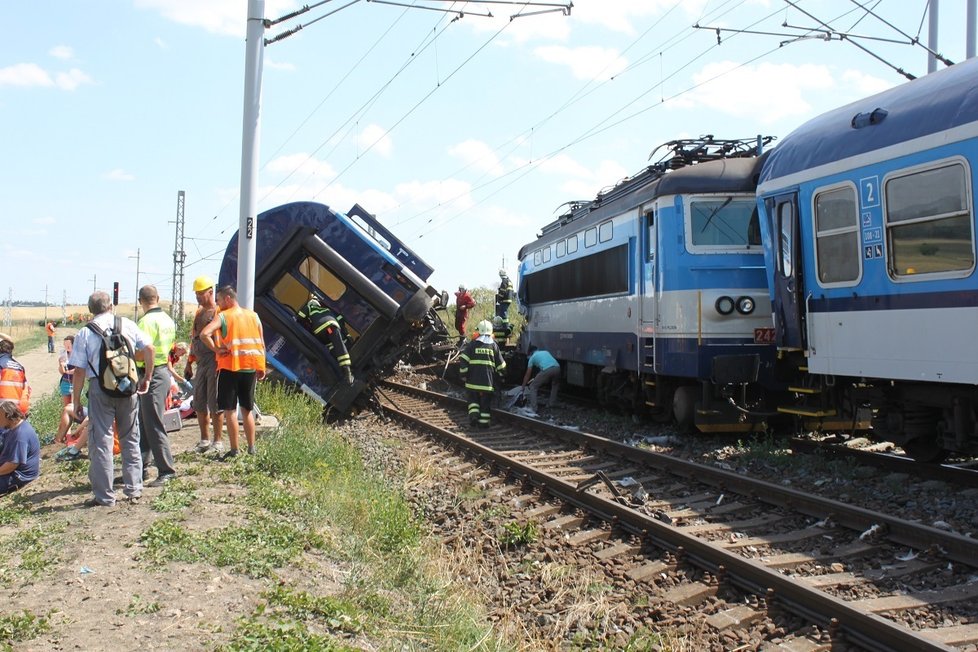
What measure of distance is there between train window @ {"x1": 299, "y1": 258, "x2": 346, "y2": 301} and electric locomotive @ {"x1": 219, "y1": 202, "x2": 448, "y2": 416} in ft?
0.05

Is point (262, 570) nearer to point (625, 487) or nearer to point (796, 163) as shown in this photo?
point (625, 487)

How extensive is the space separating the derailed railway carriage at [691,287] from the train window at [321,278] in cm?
430

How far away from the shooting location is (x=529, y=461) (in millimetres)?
9586

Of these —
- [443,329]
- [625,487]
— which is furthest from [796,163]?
[443,329]

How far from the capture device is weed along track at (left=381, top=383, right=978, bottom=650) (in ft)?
15.3

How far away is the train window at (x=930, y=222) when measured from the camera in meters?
6.44

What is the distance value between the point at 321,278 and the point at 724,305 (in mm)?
6413

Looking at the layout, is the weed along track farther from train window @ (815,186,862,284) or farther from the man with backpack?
the man with backpack

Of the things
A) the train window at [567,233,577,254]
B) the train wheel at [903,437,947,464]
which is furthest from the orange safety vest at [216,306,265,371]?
the train window at [567,233,577,254]

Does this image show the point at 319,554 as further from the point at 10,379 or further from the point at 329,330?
the point at 329,330

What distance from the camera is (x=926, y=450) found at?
314 inches

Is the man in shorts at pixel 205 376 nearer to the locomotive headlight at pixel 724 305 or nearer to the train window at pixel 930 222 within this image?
the locomotive headlight at pixel 724 305

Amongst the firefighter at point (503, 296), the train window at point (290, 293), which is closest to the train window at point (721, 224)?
the train window at point (290, 293)

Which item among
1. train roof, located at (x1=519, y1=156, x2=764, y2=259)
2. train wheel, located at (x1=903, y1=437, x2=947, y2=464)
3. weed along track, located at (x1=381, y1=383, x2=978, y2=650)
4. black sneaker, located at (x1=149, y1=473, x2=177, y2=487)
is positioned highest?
train roof, located at (x1=519, y1=156, x2=764, y2=259)
